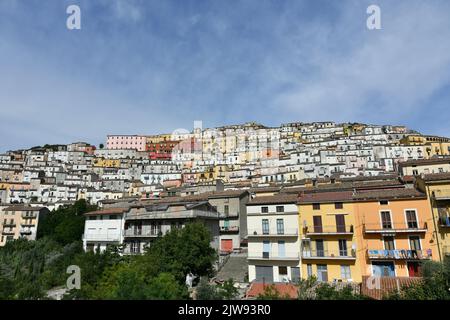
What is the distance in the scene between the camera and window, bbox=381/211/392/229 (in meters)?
25.7

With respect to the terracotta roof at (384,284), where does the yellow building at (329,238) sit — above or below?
above

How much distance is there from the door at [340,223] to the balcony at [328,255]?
77.9 inches

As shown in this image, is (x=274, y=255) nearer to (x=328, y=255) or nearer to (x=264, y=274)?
(x=264, y=274)

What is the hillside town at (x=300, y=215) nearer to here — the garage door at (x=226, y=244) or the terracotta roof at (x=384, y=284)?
the garage door at (x=226, y=244)

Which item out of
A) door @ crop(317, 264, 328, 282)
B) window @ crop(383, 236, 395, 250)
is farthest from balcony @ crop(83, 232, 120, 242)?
window @ crop(383, 236, 395, 250)

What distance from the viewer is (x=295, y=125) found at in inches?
5054

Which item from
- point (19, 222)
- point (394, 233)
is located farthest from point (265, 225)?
point (19, 222)

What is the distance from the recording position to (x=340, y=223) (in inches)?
1068

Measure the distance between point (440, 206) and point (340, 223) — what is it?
8295 mm

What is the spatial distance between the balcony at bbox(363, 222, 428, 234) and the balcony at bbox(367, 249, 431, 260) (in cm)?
165

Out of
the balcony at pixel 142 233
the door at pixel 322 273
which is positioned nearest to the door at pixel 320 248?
the door at pixel 322 273

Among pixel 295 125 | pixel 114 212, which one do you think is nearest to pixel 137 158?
pixel 295 125

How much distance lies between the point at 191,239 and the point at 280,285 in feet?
30.0

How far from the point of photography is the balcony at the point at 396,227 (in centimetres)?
2448
